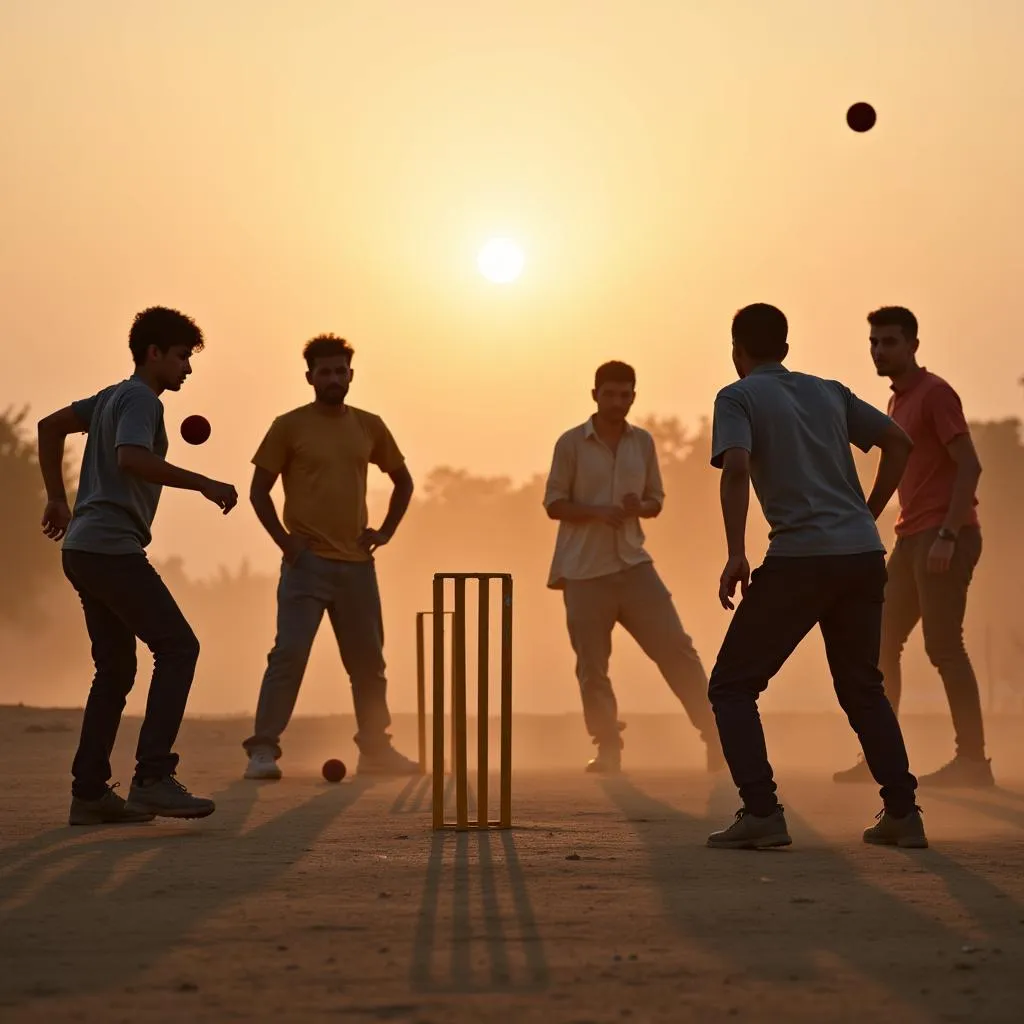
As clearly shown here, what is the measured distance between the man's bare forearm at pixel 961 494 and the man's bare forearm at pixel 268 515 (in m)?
3.99

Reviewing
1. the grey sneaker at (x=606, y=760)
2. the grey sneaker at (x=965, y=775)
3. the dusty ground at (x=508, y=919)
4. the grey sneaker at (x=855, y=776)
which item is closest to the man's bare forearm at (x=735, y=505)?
the dusty ground at (x=508, y=919)

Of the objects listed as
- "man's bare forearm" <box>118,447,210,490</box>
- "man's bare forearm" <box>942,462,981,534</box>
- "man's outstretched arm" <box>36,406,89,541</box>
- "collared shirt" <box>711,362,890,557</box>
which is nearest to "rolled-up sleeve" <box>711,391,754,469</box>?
"collared shirt" <box>711,362,890,557</box>

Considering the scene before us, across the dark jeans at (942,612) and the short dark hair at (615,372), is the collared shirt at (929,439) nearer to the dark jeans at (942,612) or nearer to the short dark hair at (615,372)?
the dark jeans at (942,612)

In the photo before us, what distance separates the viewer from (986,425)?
67.2 metres

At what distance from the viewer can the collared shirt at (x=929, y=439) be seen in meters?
9.62

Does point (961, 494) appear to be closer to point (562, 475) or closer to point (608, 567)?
point (608, 567)

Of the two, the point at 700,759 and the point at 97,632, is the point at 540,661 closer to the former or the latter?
the point at 700,759

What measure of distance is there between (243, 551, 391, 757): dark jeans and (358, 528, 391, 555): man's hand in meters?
0.11

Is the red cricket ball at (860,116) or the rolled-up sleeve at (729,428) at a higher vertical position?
the red cricket ball at (860,116)

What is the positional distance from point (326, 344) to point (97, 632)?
3797 mm

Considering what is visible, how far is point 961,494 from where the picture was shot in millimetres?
9477

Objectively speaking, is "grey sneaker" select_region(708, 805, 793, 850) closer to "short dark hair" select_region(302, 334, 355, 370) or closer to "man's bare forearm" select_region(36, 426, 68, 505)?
"man's bare forearm" select_region(36, 426, 68, 505)

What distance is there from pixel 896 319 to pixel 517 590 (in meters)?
83.6

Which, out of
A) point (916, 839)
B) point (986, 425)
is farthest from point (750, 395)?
point (986, 425)
